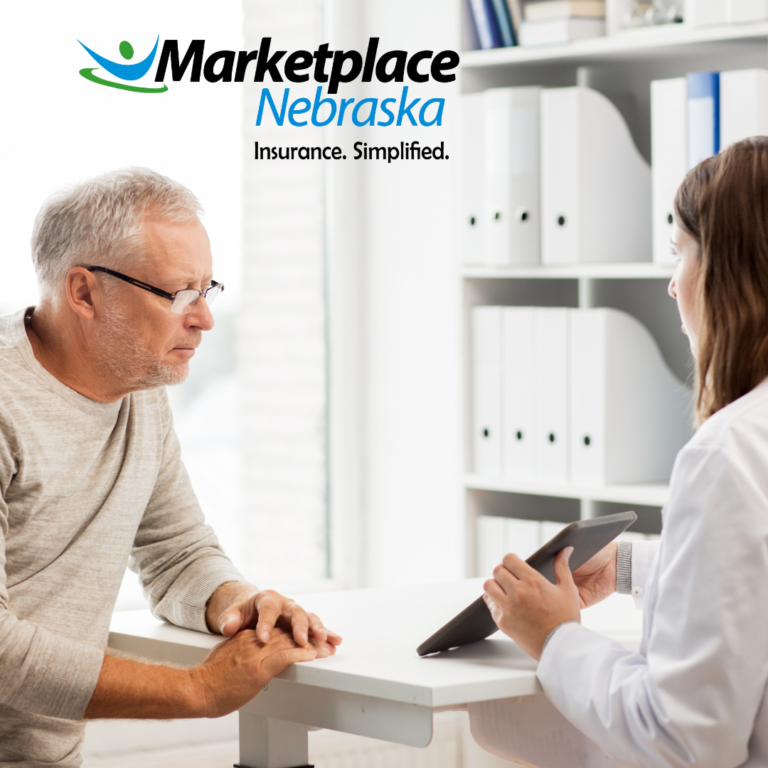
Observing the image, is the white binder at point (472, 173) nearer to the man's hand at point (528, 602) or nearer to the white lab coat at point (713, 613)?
the man's hand at point (528, 602)

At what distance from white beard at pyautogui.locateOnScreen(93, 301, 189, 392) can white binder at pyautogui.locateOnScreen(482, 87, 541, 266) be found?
1081mm

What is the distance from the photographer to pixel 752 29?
83.4 inches

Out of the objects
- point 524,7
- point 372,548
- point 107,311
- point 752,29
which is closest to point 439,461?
point 372,548

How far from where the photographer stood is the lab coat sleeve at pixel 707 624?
101 cm

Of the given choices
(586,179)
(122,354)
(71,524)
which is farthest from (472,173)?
(71,524)

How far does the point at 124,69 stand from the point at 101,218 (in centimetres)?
133

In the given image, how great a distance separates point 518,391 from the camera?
2471 millimetres

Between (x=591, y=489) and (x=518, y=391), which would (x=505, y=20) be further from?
(x=591, y=489)

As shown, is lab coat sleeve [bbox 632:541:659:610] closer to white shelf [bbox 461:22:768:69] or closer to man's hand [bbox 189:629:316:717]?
man's hand [bbox 189:629:316:717]

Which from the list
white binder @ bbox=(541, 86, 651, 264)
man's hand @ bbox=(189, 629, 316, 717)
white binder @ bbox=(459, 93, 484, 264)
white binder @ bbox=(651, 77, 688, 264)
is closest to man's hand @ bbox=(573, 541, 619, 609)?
man's hand @ bbox=(189, 629, 316, 717)

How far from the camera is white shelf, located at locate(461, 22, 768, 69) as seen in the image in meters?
2.18

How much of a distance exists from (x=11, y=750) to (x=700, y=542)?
97 cm

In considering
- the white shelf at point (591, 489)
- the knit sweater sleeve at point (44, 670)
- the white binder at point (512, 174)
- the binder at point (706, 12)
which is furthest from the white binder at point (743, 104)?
the knit sweater sleeve at point (44, 670)

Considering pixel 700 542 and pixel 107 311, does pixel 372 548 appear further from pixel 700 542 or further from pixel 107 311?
pixel 700 542
